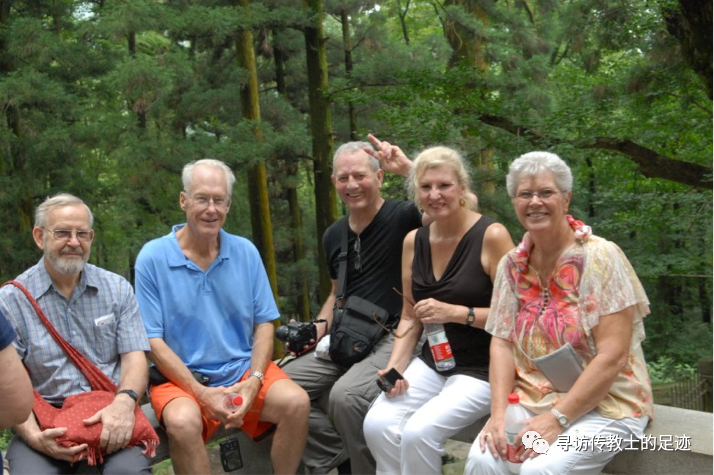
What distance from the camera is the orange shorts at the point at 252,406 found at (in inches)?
124

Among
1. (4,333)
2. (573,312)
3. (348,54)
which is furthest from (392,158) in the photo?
(348,54)

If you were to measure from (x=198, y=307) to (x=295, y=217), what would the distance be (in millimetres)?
12217

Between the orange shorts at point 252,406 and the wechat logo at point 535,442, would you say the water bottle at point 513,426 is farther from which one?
the orange shorts at point 252,406

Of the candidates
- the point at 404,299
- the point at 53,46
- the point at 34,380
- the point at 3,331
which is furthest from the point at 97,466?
the point at 53,46

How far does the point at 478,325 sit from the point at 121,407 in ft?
4.84

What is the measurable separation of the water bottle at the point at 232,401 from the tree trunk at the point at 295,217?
34.0 feet

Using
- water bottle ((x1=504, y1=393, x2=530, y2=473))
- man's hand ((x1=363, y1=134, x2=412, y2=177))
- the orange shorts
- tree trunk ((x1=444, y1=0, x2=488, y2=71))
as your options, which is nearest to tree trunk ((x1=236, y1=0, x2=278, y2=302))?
tree trunk ((x1=444, y1=0, x2=488, y2=71))

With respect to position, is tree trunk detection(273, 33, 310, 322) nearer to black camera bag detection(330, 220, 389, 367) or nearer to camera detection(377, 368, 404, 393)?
black camera bag detection(330, 220, 389, 367)

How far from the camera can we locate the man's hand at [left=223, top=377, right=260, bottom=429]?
312cm

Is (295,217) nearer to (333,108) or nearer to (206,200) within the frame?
(333,108)

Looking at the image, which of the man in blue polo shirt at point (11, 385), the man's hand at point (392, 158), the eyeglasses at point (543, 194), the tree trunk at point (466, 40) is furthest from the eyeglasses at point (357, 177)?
the tree trunk at point (466, 40)

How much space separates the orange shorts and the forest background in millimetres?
4291

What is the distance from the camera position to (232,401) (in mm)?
3164

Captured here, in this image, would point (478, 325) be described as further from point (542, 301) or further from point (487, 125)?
point (487, 125)
